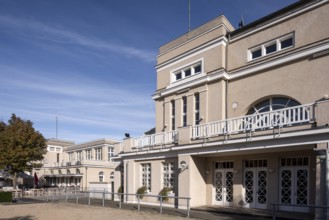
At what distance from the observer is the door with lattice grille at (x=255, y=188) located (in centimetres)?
1425

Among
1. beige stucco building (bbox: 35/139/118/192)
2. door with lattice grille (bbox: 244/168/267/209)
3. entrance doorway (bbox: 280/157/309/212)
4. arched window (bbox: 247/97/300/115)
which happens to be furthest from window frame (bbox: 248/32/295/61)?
beige stucco building (bbox: 35/139/118/192)

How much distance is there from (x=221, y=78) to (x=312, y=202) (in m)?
7.39

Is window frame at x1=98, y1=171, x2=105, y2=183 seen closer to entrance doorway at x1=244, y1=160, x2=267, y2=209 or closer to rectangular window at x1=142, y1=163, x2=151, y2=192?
rectangular window at x1=142, y1=163, x2=151, y2=192

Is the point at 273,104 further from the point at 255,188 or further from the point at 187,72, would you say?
the point at 187,72

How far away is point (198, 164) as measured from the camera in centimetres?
1588

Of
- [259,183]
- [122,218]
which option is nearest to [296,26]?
[259,183]

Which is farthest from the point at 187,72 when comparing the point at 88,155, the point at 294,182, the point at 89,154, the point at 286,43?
the point at 88,155

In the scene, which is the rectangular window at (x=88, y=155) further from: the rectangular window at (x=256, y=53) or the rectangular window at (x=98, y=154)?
the rectangular window at (x=256, y=53)

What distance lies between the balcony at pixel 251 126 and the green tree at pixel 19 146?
1599cm

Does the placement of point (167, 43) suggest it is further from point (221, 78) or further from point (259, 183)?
point (259, 183)

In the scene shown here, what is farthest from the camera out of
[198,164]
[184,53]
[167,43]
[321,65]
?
[167,43]

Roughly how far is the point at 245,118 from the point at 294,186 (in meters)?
3.44

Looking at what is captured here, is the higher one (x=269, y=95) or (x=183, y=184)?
(x=269, y=95)

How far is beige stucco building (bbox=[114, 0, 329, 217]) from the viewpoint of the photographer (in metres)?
12.3
